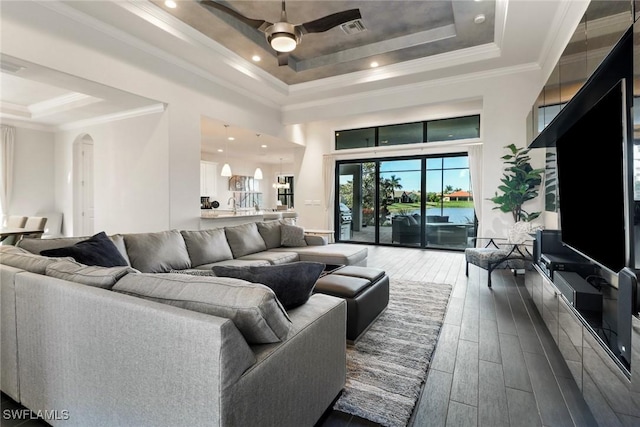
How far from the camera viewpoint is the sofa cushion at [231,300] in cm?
114

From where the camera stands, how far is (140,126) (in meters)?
4.56

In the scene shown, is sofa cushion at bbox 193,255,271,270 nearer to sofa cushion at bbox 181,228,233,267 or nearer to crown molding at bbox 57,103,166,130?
sofa cushion at bbox 181,228,233,267

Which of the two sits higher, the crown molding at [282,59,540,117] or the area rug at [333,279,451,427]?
the crown molding at [282,59,540,117]

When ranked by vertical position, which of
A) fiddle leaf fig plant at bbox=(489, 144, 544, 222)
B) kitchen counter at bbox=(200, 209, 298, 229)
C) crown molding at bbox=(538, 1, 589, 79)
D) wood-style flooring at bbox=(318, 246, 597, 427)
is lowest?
wood-style flooring at bbox=(318, 246, 597, 427)

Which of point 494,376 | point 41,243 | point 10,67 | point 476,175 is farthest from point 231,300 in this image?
point 476,175

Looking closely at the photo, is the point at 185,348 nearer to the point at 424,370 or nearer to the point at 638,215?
the point at 424,370

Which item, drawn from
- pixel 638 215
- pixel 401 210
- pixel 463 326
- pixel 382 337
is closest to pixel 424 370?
pixel 382 337

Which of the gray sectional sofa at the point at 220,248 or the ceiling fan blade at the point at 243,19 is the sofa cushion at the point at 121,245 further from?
the ceiling fan blade at the point at 243,19

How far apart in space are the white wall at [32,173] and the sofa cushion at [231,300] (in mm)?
6939

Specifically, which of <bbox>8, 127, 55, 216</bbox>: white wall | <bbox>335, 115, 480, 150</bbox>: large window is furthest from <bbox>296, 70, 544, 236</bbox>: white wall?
<bbox>8, 127, 55, 216</bbox>: white wall

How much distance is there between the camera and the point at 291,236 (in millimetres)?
4793

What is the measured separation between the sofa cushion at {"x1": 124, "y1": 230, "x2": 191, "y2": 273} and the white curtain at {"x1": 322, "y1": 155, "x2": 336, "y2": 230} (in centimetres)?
507

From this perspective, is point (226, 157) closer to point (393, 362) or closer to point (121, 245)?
point (121, 245)

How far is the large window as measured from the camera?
6.83m
